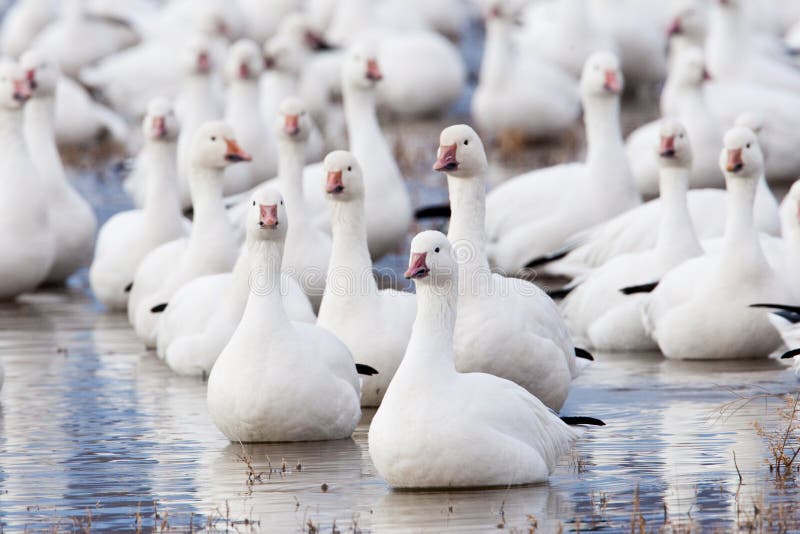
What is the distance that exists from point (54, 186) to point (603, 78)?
446 cm

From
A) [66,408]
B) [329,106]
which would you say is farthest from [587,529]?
[329,106]

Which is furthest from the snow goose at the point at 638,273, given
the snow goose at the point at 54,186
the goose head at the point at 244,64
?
the goose head at the point at 244,64

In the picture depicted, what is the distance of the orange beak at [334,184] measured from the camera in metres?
10.6

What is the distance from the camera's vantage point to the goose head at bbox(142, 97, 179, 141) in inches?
559

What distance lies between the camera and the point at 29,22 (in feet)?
100

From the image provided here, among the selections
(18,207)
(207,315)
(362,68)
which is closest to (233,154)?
(207,315)

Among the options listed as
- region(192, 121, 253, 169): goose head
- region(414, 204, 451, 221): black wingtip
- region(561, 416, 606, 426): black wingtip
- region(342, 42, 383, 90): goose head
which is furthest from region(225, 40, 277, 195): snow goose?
region(561, 416, 606, 426): black wingtip

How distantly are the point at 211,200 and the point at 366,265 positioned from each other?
93.2 inches

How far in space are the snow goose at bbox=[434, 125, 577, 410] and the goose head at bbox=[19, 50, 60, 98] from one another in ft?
20.3

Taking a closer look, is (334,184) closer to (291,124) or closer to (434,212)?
(291,124)

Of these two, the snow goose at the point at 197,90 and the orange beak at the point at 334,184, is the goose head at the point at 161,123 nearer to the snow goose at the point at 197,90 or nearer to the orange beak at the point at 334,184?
the snow goose at the point at 197,90

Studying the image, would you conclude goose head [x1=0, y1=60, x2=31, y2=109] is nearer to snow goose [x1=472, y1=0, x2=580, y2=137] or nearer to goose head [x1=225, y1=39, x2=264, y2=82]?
goose head [x1=225, y1=39, x2=264, y2=82]

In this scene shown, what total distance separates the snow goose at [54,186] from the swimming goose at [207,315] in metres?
3.41

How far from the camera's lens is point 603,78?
49.4ft
